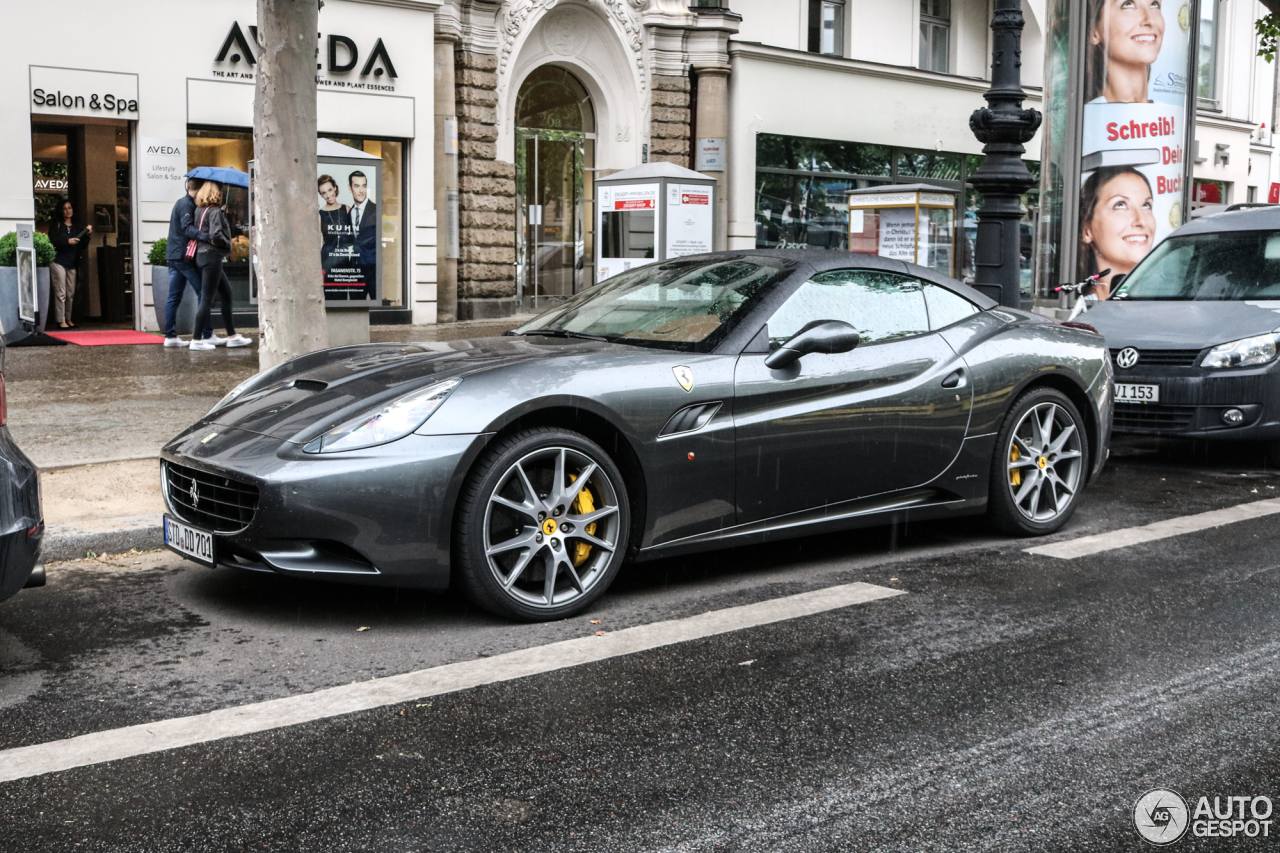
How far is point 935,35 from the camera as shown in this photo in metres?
27.2

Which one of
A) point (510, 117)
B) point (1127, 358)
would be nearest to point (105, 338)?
point (510, 117)

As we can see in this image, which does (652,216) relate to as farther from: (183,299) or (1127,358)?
(1127,358)

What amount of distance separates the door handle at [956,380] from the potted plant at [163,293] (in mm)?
12376

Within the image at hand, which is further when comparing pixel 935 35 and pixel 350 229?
pixel 935 35

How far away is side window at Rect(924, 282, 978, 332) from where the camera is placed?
621cm

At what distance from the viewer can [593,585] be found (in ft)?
16.4

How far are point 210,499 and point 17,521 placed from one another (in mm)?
831

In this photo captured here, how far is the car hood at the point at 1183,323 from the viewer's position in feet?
28.3

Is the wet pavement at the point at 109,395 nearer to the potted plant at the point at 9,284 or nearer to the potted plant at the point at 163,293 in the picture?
the potted plant at the point at 9,284

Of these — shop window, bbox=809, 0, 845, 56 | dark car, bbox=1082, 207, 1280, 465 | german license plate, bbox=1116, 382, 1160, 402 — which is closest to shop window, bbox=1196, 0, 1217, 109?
shop window, bbox=809, 0, 845, 56

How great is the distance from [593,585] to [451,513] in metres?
0.66

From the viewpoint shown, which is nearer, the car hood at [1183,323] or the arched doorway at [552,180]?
→ the car hood at [1183,323]

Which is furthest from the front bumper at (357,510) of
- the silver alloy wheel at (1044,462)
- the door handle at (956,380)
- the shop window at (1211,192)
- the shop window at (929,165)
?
the shop window at (1211,192)

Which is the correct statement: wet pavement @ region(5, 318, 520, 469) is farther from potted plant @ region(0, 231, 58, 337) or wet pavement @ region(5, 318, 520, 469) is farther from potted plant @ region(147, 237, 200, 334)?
potted plant @ region(147, 237, 200, 334)
